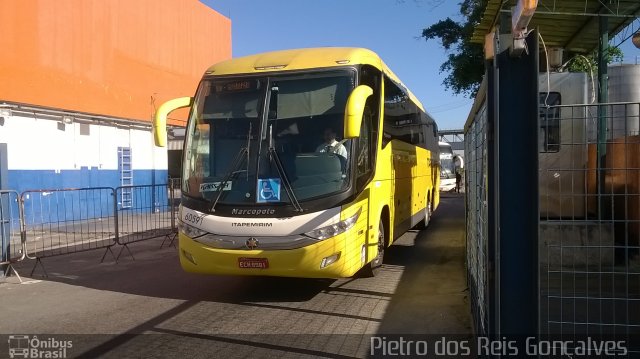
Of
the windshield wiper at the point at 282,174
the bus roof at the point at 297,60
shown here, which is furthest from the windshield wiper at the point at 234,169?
the bus roof at the point at 297,60

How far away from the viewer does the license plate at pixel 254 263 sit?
20.9 ft

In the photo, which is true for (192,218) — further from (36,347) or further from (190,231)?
(36,347)

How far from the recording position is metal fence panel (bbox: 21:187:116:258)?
11.4 meters

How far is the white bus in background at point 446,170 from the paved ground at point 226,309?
84.5 ft

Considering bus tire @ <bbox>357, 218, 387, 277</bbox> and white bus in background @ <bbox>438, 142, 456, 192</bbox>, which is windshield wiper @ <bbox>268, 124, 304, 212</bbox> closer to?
bus tire @ <bbox>357, 218, 387, 277</bbox>

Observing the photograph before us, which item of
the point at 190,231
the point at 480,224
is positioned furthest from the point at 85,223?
the point at 480,224

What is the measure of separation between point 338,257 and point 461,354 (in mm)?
1985

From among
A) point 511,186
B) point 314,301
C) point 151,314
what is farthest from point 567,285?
point 151,314

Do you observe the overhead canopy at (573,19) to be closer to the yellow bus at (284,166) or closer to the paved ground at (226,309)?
the yellow bus at (284,166)

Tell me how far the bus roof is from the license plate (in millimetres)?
2565

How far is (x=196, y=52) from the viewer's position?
2678 centimetres

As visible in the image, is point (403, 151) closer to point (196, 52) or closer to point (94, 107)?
point (94, 107)

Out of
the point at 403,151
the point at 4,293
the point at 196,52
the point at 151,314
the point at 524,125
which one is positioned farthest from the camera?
the point at 196,52

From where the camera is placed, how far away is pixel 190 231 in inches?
267
